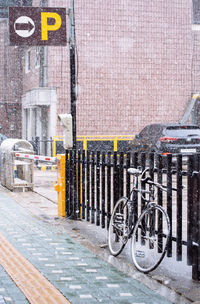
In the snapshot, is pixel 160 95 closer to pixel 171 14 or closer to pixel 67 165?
pixel 171 14

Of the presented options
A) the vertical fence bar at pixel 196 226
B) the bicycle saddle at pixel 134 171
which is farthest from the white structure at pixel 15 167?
the vertical fence bar at pixel 196 226

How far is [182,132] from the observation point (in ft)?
63.1

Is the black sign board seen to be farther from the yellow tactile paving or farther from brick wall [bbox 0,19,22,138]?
the yellow tactile paving

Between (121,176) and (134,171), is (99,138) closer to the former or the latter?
(121,176)

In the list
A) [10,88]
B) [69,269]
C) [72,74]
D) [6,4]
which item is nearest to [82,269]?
[69,269]

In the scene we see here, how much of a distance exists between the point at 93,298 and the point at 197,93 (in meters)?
21.7

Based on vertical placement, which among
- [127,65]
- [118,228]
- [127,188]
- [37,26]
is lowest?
[118,228]

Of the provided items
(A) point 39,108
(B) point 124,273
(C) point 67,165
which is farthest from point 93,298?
(A) point 39,108

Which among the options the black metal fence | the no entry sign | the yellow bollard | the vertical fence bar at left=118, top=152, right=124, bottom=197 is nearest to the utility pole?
the no entry sign

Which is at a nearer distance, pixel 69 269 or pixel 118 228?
pixel 69 269

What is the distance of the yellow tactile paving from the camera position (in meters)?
5.37

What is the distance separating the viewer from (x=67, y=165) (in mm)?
10016

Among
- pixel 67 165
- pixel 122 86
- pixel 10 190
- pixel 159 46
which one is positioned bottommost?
pixel 10 190

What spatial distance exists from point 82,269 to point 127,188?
5.37 ft
